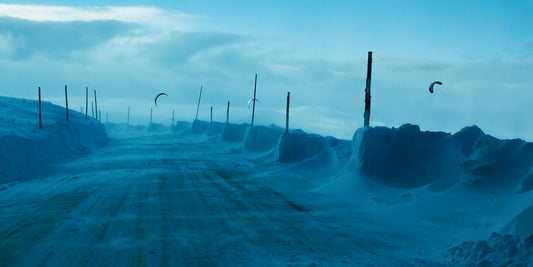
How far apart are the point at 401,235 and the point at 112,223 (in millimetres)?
7302

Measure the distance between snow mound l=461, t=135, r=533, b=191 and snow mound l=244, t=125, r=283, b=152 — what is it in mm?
25680

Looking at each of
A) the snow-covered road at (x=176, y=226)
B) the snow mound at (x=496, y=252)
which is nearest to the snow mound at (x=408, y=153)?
the snow-covered road at (x=176, y=226)

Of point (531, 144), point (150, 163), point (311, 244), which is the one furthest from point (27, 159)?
point (531, 144)

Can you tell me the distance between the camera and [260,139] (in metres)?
38.6

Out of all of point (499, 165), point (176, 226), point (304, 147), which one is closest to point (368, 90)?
point (304, 147)

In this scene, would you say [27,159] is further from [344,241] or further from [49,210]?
[344,241]

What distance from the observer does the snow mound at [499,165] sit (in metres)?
12.5

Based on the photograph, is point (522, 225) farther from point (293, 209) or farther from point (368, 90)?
point (368, 90)

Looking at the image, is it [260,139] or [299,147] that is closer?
[299,147]

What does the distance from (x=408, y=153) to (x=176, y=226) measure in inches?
450

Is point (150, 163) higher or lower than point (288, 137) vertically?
lower

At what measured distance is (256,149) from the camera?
3778 centimetres

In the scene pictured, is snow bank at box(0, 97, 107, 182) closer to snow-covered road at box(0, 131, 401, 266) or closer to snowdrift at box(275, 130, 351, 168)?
snow-covered road at box(0, 131, 401, 266)

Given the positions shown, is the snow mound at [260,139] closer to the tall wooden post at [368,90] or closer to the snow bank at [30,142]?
the snow bank at [30,142]
